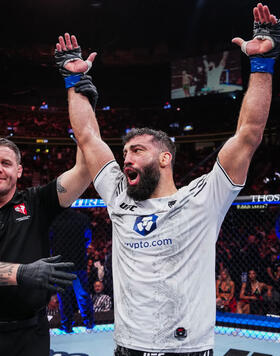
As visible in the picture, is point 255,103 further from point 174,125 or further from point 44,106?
point 44,106

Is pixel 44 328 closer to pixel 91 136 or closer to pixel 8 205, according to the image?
pixel 8 205

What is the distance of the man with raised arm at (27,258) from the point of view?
66.4 inches

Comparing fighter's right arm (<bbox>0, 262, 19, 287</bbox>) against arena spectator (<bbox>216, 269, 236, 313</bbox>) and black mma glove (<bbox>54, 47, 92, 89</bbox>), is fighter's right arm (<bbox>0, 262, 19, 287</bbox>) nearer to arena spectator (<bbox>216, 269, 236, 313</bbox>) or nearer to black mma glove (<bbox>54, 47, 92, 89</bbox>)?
black mma glove (<bbox>54, 47, 92, 89</bbox>)

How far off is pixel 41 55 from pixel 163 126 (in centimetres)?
518

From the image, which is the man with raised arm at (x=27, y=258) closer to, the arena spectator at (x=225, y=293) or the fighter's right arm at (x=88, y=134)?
the fighter's right arm at (x=88, y=134)

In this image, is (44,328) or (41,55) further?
(41,55)

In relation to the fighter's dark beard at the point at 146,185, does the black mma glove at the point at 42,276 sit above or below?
below

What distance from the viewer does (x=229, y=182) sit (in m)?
1.53

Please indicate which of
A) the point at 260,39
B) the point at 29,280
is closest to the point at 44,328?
the point at 29,280

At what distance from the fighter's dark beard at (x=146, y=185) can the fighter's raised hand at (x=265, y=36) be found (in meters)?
0.65

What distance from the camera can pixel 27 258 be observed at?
6.27ft

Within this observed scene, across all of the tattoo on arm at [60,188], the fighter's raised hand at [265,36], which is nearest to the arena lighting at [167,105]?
the tattoo on arm at [60,188]

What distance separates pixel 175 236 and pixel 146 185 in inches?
10.4

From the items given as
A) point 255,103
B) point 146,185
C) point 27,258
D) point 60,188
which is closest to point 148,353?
point 146,185
